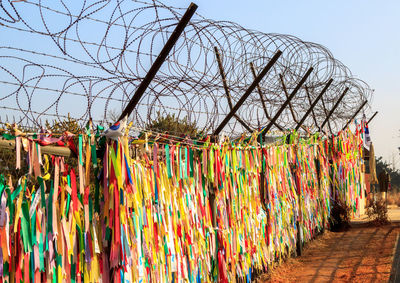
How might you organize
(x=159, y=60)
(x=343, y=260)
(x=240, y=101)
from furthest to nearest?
1. (x=343, y=260)
2. (x=240, y=101)
3. (x=159, y=60)

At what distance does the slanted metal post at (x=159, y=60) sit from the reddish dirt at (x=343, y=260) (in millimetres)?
3786

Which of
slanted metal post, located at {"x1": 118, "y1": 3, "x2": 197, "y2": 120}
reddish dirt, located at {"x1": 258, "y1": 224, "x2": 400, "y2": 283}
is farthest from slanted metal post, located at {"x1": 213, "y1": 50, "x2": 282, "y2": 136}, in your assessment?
reddish dirt, located at {"x1": 258, "y1": 224, "x2": 400, "y2": 283}

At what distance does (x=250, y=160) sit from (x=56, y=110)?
12.0 ft

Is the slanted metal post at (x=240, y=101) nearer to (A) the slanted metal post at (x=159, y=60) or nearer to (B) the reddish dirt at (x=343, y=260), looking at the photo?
(A) the slanted metal post at (x=159, y=60)

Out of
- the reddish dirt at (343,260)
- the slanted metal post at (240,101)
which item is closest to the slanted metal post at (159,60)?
the slanted metal post at (240,101)

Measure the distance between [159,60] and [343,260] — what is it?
5.83 meters

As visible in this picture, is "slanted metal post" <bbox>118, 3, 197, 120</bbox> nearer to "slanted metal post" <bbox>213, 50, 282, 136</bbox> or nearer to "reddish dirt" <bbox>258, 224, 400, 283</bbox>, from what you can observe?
"slanted metal post" <bbox>213, 50, 282, 136</bbox>

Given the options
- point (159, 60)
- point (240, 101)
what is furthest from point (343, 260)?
point (159, 60)

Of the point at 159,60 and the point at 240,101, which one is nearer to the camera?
the point at 159,60

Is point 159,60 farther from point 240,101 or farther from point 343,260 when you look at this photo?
point 343,260

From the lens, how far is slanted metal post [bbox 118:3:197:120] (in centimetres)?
373

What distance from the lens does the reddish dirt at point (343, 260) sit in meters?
7.30

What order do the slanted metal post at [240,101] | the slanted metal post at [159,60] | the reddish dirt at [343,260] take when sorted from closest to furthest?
the slanted metal post at [159,60]
the slanted metal post at [240,101]
the reddish dirt at [343,260]

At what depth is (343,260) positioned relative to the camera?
341 inches
